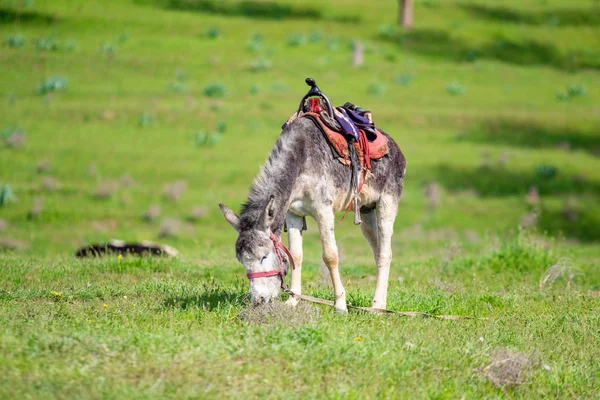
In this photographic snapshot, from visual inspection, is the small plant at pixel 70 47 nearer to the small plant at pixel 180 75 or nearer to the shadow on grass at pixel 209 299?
the small plant at pixel 180 75

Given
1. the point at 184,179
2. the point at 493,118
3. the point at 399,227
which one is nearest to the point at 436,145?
the point at 493,118

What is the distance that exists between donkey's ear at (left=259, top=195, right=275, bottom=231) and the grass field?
0.93m

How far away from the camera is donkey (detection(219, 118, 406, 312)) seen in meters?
8.20

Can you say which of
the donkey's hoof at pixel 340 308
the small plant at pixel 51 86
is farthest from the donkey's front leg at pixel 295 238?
the small plant at pixel 51 86

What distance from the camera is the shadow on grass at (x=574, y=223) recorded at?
22422mm

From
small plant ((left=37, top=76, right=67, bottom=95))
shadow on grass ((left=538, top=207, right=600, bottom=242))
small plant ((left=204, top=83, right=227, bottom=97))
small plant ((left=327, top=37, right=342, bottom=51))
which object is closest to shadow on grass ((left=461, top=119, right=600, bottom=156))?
shadow on grass ((left=538, top=207, right=600, bottom=242))

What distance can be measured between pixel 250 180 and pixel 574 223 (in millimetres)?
9352

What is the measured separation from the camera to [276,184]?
8.62m

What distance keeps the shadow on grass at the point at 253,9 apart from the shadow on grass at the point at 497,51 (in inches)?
171

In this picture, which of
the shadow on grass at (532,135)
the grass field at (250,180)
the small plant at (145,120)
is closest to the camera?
the grass field at (250,180)

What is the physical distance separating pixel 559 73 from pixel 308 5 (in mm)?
14617

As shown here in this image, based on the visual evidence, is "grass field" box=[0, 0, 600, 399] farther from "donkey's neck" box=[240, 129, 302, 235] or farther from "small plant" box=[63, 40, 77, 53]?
"donkey's neck" box=[240, 129, 302, 235]

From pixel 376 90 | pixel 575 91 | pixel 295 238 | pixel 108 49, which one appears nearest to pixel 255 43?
pixel 108 49

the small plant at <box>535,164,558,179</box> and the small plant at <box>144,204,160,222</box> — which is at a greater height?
the small plant at <box>535,164,558,179</box>
